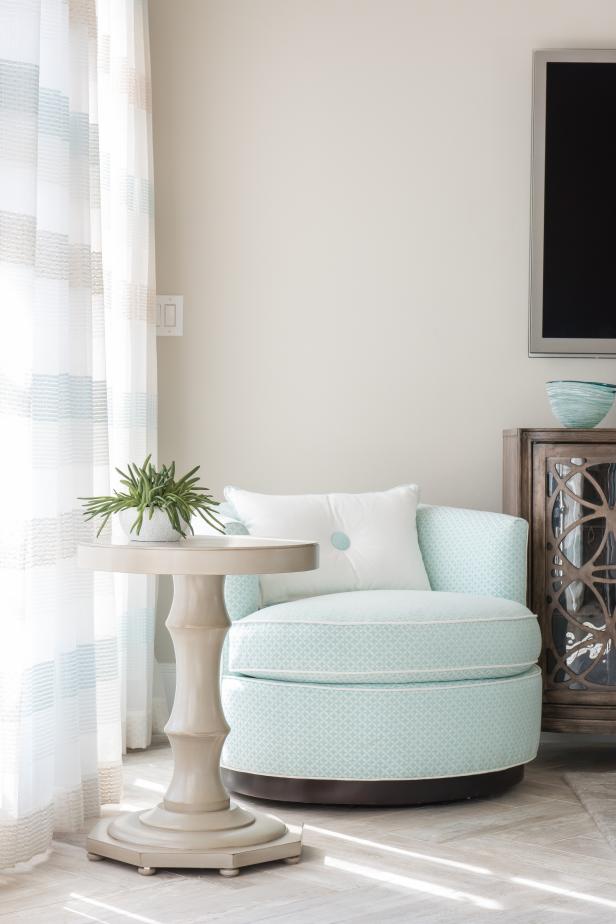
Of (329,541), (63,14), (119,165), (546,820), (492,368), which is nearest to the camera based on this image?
(63,14)

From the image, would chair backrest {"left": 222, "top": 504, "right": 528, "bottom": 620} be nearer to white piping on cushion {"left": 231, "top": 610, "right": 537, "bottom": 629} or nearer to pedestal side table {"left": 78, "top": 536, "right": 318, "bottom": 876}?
white piping on cushion {"left": 231, "top": 610, "right": 537, "bottom": 629}

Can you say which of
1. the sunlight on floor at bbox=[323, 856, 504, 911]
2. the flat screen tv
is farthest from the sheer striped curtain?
the flat screen tv

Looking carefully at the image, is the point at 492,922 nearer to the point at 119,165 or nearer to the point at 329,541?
the point at 329,541

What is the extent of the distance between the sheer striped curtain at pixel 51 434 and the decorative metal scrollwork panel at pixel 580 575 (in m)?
1.22

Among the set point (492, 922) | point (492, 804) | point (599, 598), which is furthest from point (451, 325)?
point (492, 922)

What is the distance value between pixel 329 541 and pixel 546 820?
2.91ft

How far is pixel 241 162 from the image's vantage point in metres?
3.62

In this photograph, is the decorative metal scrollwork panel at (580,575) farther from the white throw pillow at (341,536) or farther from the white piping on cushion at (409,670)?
the white piping on cushion at (409,670)

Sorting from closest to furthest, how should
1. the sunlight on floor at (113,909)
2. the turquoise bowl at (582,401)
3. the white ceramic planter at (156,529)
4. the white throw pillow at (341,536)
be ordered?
the sunlight on floor at (113,909) < the white ceramic planter at (156,529) < the white throw pillow at (341,536) < the turquoise bowl at (582,401)

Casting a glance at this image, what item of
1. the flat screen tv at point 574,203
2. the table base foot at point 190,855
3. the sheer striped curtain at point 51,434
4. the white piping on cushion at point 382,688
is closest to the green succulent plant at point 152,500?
the sheer striped curtain at point 51,434

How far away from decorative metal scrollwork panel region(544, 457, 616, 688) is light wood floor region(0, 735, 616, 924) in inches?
20.7

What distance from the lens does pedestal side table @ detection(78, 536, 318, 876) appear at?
210 centimetres

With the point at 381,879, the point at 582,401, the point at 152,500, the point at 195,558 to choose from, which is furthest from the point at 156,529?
the point at 582,401

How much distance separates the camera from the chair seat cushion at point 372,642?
8.39 feet
